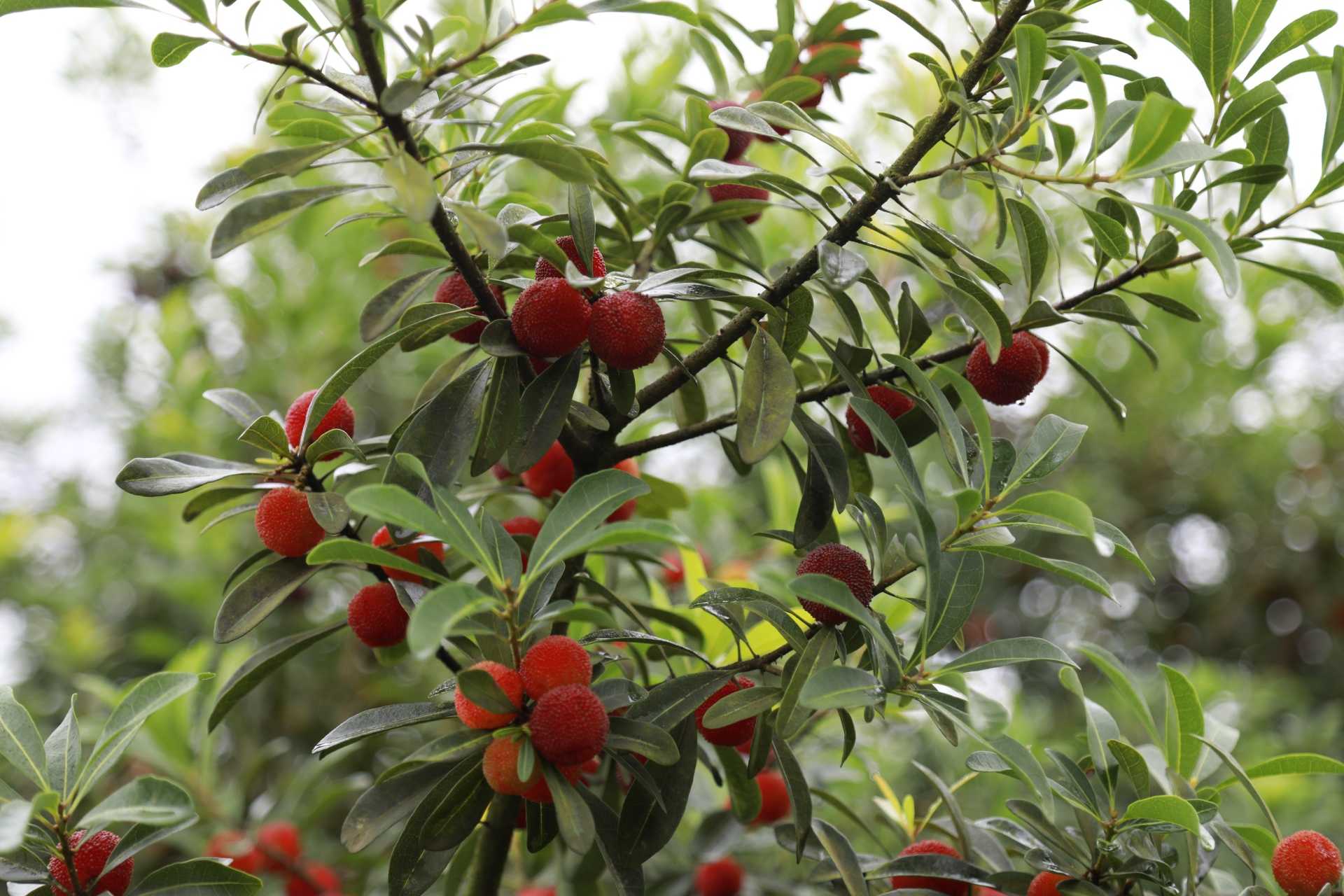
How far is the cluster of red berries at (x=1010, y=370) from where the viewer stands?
2.83 feet

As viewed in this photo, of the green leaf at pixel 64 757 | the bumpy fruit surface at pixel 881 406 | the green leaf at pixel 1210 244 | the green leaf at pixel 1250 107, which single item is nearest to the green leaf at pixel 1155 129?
the green leaf at pixel 1210 244

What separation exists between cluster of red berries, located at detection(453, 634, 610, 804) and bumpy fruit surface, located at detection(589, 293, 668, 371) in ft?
0.82


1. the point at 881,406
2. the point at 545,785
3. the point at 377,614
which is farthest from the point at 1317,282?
the point at 377,614

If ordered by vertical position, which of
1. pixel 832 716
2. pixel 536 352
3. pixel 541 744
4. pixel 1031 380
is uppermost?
pixel 536 352

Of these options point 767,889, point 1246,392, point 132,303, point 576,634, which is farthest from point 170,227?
point 1246,392

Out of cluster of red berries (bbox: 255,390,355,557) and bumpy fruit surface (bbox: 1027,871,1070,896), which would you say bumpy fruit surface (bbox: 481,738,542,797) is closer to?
cluster of red berries (bbox: 255,390,355,557)

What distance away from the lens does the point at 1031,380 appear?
0.87 meters

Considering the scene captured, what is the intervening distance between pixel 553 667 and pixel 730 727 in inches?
10.0

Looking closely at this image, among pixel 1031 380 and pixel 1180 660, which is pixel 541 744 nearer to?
pixel 1031 380

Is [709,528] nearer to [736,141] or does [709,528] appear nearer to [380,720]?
[736,141]

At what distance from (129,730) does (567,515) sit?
0.41m

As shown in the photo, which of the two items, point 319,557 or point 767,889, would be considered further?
point 767,889

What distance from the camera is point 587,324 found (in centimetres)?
80

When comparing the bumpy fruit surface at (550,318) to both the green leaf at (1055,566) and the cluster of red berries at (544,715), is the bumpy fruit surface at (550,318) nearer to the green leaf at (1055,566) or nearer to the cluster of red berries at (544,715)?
the cluster of red berries at (544,715)
